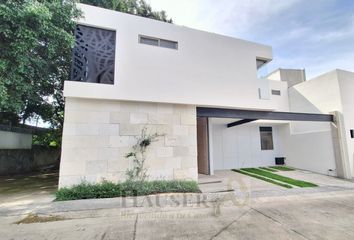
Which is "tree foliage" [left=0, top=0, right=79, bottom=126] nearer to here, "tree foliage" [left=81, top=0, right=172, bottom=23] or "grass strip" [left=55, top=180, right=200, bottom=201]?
"grass strip" [left=55, top=180, right=200, bottom=201]

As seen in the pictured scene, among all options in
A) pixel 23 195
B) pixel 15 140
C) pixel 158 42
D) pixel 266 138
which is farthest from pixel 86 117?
pixel 266 138

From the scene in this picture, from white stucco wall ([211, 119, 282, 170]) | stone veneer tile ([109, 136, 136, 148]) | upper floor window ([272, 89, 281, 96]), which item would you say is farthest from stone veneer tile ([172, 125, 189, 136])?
upper floor window ([272, 89, 281, 96])

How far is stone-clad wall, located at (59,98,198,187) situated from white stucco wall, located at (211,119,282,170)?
4733mm

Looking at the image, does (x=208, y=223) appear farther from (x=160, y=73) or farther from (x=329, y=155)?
(x=329, y=155)

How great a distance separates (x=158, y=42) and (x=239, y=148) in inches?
315

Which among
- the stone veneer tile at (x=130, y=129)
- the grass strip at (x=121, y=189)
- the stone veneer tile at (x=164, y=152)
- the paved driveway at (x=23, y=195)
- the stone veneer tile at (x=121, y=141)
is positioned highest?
the stone veneer tile at (x=130, y=129)

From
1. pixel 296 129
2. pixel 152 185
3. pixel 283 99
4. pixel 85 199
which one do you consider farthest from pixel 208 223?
pixel 283 99

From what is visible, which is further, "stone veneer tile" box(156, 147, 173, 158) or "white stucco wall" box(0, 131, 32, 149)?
"white stucco wall" box(0, 131, 32, 149)

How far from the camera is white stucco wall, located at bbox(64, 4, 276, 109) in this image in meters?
6.19

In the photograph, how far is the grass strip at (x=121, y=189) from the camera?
208 inches

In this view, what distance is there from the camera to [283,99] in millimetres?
12133

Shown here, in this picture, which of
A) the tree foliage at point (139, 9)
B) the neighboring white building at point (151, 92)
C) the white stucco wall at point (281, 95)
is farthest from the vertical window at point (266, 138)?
the tree foliage at point (139, 9)

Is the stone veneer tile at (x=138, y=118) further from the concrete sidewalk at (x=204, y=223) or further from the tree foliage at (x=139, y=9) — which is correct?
the tree foliage at (x=139, y=9)

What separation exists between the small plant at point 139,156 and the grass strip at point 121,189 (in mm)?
244
